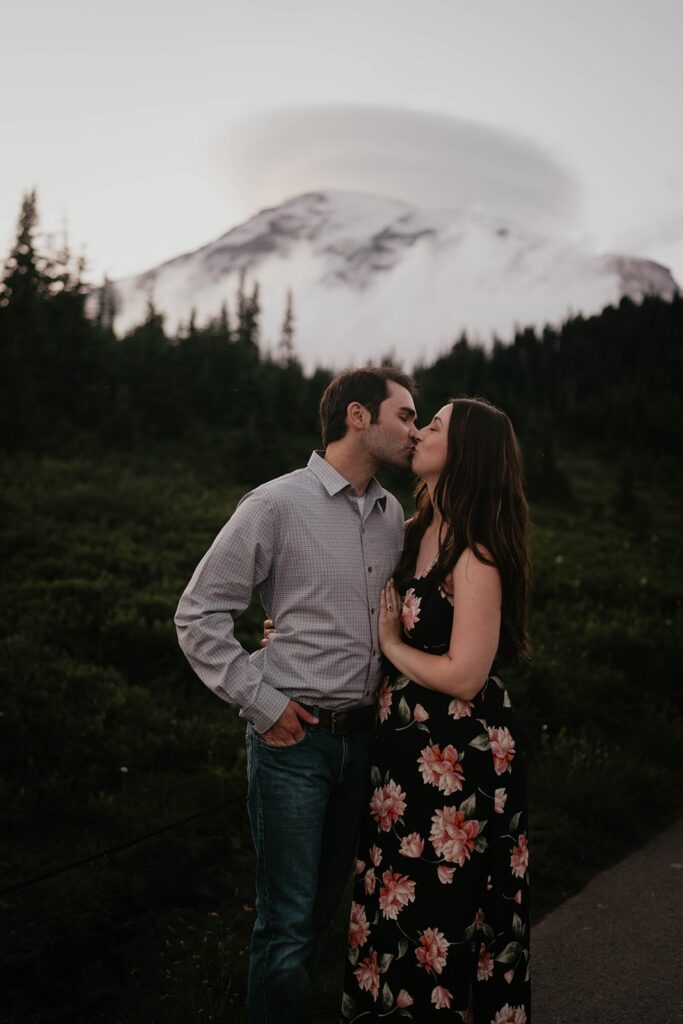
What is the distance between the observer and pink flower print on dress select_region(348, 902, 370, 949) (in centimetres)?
305

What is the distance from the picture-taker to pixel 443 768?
296 cm

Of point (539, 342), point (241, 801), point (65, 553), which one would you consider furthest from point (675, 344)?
point (241, 801)

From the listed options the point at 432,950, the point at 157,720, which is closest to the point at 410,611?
the point at 432,950

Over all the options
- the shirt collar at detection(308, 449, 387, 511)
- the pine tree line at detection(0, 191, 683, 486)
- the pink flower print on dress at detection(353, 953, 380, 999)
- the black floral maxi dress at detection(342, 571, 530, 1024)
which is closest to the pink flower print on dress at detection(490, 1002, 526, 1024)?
the black floral maxi dress at detection(342, 571, 530, 1024)

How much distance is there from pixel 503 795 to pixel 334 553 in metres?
1.09

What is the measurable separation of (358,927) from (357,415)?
1.99 m

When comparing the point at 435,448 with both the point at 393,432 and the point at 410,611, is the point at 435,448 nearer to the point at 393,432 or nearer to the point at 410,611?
the point at 393,432

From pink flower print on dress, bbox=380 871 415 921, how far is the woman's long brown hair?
98 cm

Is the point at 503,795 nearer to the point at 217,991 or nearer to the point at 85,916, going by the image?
the point at 217,991

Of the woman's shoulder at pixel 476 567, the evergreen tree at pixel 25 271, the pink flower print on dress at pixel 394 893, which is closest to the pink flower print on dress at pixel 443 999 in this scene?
the pink flower print on dress at pixel 394 893

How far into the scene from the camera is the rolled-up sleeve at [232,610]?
2.87 m

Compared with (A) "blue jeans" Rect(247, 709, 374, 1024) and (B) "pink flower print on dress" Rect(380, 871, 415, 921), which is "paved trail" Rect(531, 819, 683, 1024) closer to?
(B) "pink flower print on dress" Rect(380, 871, 415, 921)

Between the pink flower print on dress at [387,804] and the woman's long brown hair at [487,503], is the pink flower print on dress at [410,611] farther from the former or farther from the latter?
the pink flower print on dress at [387,804]

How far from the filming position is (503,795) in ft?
9.87
